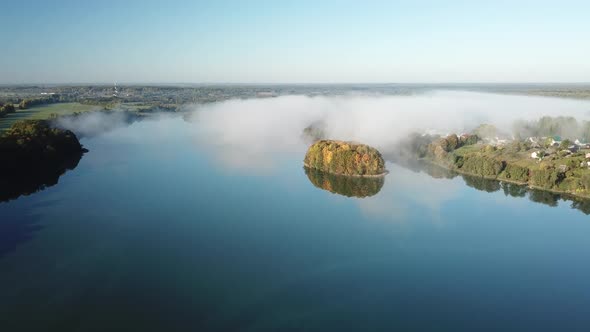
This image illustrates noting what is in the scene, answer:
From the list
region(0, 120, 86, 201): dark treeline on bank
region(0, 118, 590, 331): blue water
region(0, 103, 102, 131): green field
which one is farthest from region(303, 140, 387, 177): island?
region(0, 103, 102, 131): green field

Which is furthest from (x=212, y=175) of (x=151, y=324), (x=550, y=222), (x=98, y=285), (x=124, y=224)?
(x=550, y=222)

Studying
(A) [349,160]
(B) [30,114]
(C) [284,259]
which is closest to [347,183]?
(A) [349,160]

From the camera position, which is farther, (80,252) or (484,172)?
(484,172)

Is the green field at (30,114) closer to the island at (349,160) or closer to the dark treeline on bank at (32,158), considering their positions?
the dark treeline on bank at (32,158)

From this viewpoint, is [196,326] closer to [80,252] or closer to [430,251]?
[80,252]

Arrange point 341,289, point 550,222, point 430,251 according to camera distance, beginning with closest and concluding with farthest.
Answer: point 341,289, point 430,251, point 550,222

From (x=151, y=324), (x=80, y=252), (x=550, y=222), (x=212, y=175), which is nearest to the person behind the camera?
(x=151, y=324)

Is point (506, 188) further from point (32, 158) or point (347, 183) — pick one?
point (32, 158)
